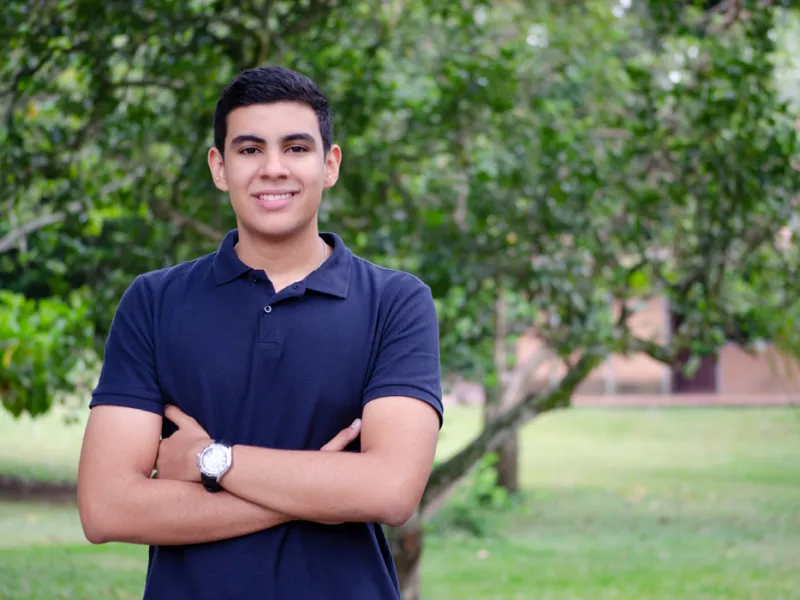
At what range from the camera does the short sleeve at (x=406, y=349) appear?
7.93 ft

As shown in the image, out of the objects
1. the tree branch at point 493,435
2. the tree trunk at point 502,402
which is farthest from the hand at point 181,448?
the tree branch at point 493,435

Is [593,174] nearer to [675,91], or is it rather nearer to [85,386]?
[675,91]

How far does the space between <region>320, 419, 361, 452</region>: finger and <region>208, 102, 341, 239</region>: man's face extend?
15.4 inches

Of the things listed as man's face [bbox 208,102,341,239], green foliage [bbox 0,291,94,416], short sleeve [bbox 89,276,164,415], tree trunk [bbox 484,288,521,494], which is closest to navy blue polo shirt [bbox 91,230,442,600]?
short sleeve [bbox 89,276,164,415]

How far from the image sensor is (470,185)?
597 cm

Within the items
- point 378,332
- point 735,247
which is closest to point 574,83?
point 735,247

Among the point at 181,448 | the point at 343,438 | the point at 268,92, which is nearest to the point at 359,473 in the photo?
the point at 343,438

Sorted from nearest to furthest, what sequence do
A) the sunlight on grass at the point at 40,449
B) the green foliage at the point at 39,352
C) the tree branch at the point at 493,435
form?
1. the green foliage at the point at 39,352
2. the tree branch at the point at 493,435
3. the sunlight on grass at the point at 40,449

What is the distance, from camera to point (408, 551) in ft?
22.6

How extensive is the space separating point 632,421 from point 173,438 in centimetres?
2362

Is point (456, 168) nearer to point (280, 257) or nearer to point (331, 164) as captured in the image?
point (331, 164)

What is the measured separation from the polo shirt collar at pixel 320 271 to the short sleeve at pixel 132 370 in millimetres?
164

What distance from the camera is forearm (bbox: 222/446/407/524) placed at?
7.61 ft

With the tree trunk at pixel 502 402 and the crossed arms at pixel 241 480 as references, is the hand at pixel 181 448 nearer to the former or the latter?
the crossed arms at pixel 241 480
